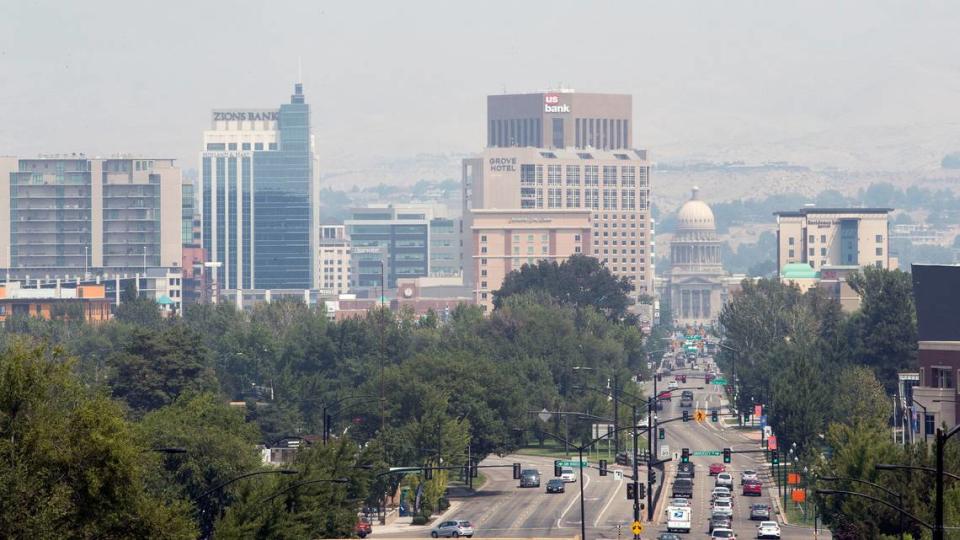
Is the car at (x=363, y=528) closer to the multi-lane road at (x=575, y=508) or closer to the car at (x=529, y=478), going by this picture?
the multi-lane road at (x=575, y=508)

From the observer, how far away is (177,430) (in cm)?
12675

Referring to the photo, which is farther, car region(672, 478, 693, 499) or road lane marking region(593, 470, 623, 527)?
car region(672, 478, 693, 499)

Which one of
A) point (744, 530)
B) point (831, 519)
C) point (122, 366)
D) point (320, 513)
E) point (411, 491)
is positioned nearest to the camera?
point (320, 513)

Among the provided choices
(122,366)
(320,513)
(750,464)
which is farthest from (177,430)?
(750,464)

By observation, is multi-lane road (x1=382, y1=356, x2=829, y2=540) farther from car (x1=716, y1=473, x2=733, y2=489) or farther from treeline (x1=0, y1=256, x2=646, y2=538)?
treeline (x1=0, y1=256, x2=646, y2=538)

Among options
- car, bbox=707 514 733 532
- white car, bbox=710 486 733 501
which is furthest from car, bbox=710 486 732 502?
car, bbox=707 514 733 532

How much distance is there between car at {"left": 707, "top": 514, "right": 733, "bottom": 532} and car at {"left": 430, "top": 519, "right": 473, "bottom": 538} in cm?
1411

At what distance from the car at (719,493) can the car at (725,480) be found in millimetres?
2732

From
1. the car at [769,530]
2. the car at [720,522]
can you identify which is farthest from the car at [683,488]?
the car at [769,530]

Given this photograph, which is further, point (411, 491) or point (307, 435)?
point (307, 435)

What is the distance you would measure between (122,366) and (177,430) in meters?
56.1

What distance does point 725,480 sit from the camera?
167500 mm

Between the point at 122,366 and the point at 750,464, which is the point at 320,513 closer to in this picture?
the point at 122,366

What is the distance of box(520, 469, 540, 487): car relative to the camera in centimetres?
17000
